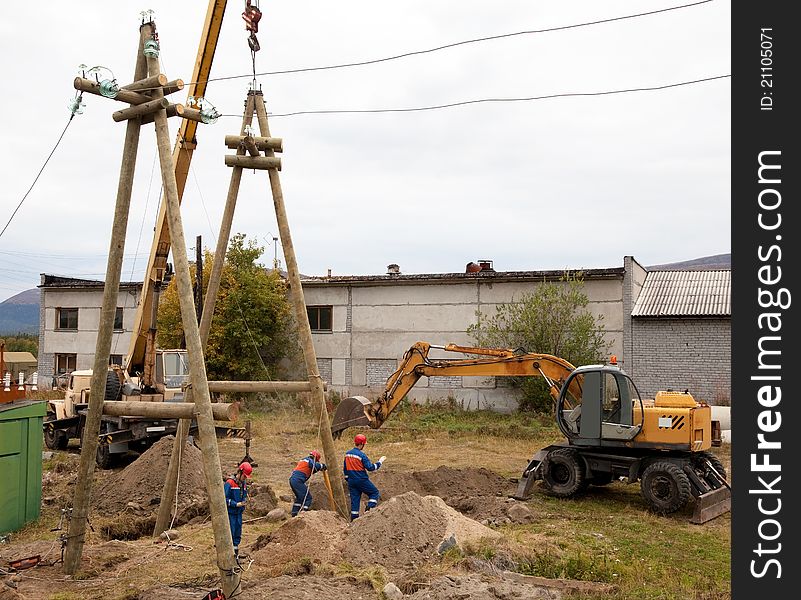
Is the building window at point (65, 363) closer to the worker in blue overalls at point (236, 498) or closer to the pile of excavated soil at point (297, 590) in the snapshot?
the worker in blue overalls at point (236, 498)

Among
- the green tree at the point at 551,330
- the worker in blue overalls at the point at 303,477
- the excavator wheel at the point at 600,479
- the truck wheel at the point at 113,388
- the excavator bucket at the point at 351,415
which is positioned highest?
the green tree at the point at 551,330

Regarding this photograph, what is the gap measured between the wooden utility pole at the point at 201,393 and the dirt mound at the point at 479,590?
190cm

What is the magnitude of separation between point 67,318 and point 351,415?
2552 centimetres

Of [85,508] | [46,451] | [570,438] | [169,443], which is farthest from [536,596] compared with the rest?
[46,451]

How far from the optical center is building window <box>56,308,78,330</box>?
36250 millimetres

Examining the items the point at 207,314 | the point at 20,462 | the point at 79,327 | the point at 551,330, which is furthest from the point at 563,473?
the point at 79,327

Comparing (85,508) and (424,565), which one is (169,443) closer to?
(85,508)

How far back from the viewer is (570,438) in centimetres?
1372

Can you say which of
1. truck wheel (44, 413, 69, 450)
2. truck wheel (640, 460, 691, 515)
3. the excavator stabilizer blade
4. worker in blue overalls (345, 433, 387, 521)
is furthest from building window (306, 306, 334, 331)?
the excavator stabilizer blade

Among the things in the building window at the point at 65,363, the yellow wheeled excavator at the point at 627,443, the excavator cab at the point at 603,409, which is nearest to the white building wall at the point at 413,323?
the building window at the point at 65,363

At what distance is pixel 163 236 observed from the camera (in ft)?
53.3

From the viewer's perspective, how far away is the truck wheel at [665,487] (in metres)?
12.5

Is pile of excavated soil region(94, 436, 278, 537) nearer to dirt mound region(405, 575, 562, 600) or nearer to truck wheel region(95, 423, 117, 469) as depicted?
truck wheel region(95, 423, 117, 469)
